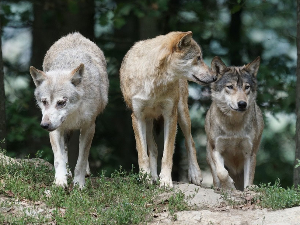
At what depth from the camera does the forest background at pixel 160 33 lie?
39.1 feet

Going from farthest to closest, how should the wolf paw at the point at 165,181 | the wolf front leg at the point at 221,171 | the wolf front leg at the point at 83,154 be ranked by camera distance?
the wolf front leg at the point at 221,171, the wolf paw at the point at 165,181, the wolf front leg at the point at 83,154

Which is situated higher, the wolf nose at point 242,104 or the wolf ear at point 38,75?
the wolf ear at point 38,75

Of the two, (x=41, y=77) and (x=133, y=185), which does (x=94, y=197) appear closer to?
(x=133, y=185)

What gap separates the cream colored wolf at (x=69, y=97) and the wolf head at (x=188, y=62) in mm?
1177

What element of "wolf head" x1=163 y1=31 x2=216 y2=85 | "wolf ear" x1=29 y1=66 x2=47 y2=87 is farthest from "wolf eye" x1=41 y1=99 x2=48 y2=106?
"wolf head" x1=163 y1=31 x2=216 y2=85

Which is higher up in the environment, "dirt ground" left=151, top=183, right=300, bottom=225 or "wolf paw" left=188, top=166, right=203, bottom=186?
"dirt ground" left=151, top=183, right=300, bottom=225

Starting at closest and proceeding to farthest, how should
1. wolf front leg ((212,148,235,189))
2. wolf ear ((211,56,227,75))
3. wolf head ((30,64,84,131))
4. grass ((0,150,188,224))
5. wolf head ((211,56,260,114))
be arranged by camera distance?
grass ((0,150,188,224)) → wolf head ((30,64,84,131)) → wolf front leg ((212,148,235,189)) → wolf head ((211,56,260,114)) → wolf ear ((211,56,227,75))

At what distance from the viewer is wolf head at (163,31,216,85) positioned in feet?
26.0

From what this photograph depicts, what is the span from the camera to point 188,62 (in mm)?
7957

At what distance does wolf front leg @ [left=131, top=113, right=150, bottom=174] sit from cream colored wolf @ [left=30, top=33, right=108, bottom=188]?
605 mm

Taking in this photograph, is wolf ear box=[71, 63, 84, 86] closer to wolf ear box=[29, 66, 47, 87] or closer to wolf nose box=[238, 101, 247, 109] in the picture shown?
wolf ear box=[29, 66, 47, 87]

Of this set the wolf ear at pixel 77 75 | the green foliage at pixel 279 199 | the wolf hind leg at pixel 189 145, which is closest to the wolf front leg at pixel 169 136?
the wolf hind leg at pixel 189 145

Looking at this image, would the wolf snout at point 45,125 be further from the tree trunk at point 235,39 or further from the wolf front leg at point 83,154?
the tree trunk at point 235,39

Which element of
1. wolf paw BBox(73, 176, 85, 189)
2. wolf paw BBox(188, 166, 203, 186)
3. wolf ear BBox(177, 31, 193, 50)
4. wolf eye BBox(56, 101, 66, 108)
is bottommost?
wolf paw BBox(188, 166, 203, 186)
